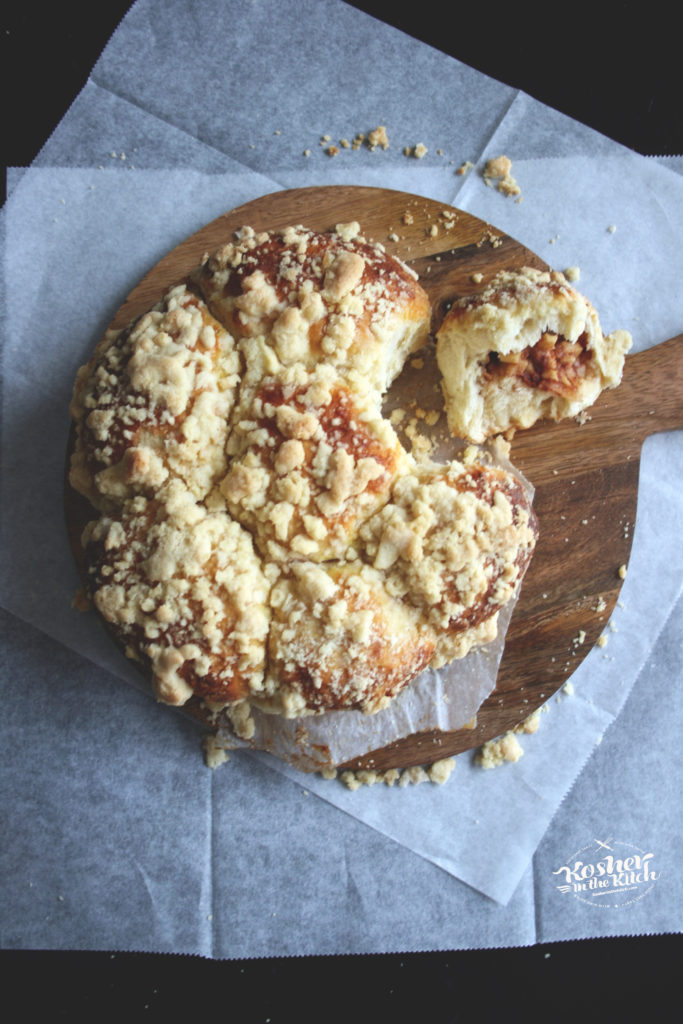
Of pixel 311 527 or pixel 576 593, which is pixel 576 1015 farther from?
pixel 311 527

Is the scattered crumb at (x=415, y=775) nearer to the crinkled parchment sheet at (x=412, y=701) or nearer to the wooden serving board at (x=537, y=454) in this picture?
the wooden serving board at (x=537, y=454)

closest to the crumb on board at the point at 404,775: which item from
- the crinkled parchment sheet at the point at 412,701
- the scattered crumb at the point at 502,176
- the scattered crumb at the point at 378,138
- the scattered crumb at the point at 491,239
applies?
the crinkled parchment sheet at the point at 412,701

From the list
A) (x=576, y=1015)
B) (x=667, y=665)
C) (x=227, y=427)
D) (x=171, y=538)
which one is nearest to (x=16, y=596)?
(x=171, y=538)

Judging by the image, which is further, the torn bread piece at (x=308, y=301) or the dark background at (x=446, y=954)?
the dark background at (x=446, y=954)

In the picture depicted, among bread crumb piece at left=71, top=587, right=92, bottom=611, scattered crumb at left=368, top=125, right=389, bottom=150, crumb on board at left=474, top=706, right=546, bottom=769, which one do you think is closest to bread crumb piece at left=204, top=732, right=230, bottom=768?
bread crumb piece at left=71, top=587, right=92, bottom=611

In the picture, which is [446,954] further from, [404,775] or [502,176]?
[502,176]
